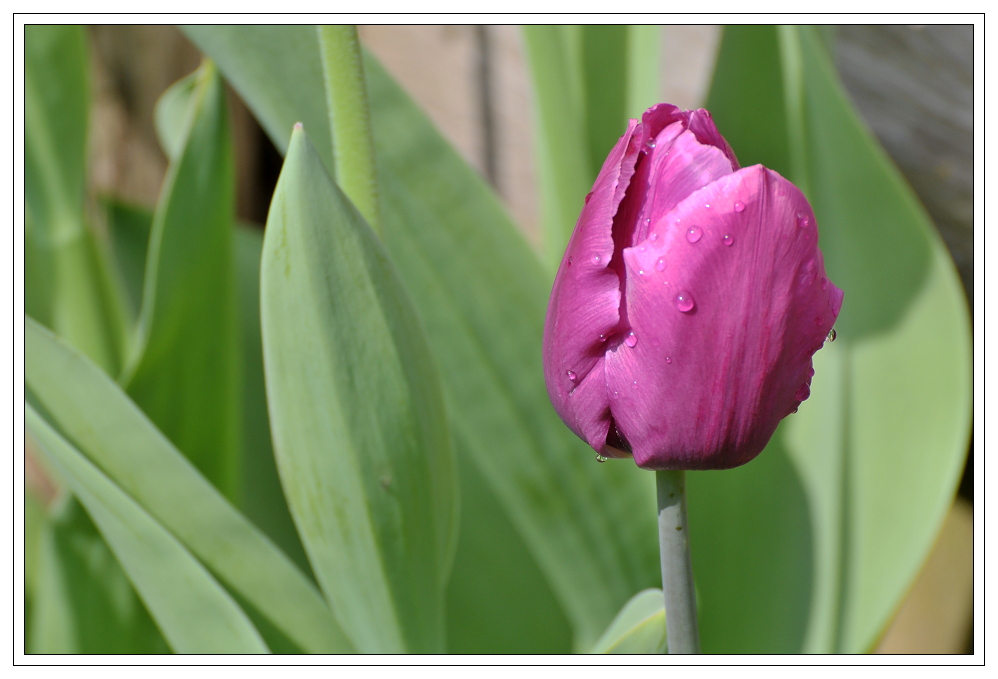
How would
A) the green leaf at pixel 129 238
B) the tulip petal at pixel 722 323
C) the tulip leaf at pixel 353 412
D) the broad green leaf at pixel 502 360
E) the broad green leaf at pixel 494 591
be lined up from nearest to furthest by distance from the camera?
the tulip petal at pixel 722 323 < the tulip leaf at pixel 353 412 < the broad green leaf at pixel 502 360 < the broad green leaf at pixel 494 591 < the green leaf at pixel 129 238

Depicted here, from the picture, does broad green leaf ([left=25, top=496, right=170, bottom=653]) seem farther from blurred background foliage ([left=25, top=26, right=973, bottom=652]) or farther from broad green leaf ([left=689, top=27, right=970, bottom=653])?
broad green leaf ([left=689, top=27, right=970, bottom=653])

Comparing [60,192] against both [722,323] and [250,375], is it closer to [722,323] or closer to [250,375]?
[250,375]

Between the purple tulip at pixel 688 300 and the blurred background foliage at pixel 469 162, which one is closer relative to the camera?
the purple tulip at pixel 688 300

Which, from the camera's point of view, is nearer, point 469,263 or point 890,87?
point 469,263

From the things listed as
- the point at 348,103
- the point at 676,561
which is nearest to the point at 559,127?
the point at 348,103

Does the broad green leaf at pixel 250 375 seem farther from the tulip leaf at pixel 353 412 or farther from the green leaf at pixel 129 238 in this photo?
the tulip leaf at pixel 353 412

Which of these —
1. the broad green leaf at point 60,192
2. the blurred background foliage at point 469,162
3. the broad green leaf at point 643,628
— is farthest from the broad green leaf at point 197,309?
the broad green leaf at point 643,628

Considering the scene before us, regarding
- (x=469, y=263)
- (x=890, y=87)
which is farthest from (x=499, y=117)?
(x=469, y=263)
